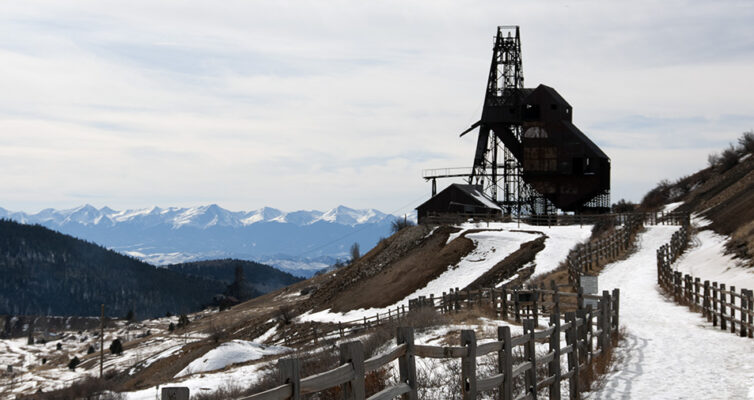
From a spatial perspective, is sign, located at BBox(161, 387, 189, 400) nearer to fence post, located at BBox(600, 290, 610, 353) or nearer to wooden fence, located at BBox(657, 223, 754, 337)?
fence post, located at BBox(600, 290, 610, 353)

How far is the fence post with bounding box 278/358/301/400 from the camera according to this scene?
5.94 meters

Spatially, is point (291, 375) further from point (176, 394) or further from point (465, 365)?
point (465, 365)

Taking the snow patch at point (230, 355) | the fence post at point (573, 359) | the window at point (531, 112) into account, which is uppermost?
the window at point (531, 112)

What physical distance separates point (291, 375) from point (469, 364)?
361cm

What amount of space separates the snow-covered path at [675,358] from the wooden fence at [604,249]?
4974mm

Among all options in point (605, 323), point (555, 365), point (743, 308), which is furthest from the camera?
point (743, 308)

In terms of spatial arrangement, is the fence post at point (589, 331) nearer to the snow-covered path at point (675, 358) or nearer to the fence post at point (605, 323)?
the snow-covered path at point (675, 358)

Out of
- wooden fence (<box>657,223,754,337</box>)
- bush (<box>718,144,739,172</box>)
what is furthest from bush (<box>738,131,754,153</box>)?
wooden fence (<box>657,223,754,337</box>)

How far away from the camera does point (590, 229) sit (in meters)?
60.0

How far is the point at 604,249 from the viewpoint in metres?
42.8

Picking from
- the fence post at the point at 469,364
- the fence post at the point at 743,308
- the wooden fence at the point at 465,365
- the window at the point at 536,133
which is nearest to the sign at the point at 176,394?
the wooden fence at the point at 465,365

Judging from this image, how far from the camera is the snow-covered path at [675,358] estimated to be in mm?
13555

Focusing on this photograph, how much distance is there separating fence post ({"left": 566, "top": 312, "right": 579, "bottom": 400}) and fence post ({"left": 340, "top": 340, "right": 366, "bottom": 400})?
7631 mm

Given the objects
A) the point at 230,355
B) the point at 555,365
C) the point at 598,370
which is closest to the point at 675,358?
the point at 598,370
